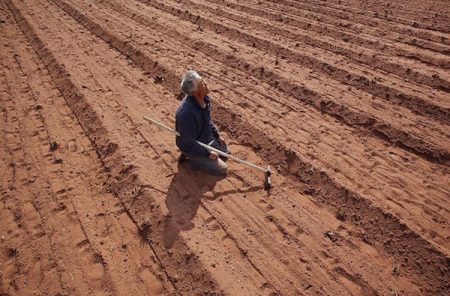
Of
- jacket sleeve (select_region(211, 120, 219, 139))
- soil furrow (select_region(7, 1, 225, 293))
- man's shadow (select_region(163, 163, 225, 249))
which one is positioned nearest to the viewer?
soil furrow (select_region(7, 1, 225, 293))

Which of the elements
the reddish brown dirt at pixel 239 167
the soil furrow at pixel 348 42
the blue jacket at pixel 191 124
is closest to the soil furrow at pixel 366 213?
the reddish brown dirt at pixel 239 167

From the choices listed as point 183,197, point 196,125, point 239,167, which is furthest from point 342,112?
point 183,197

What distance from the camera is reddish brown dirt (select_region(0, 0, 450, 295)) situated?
3.82m

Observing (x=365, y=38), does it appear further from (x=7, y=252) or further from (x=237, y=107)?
(x=7, y=252)

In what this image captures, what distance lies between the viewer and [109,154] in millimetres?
5539

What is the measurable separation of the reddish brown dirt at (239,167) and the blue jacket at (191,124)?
56cm

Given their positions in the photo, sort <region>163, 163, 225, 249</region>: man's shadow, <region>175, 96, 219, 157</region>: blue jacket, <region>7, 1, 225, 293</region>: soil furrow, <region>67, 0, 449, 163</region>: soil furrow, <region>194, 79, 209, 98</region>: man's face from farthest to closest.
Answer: <region>67, 0, 449, 163</region>: soil furrow, <region>175, 96, 219, 157</region>: blue jacket, <region>194, 79, 209, 98</region>: man's face, <region>163, 163, 225, 249</region>: man's shadow, <region>7, 1, 225, 293</region>: soil furrow

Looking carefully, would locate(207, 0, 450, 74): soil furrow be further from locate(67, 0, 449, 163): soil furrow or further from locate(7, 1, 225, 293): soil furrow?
locate(7, 1, 225, 293): soil furrow

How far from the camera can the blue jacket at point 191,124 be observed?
4.51 m

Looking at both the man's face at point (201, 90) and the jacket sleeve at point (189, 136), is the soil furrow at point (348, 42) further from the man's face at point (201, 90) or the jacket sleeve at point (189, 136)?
the jacket sleeve at point (189, 136)

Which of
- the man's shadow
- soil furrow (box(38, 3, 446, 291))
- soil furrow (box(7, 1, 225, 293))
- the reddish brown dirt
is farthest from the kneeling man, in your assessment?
soil furrow (box(38, 3, 446, 291))

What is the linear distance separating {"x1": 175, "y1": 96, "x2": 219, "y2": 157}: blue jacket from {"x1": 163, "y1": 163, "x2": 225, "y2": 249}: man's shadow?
1.55ft

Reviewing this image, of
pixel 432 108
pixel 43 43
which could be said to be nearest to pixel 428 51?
pixel 432 108

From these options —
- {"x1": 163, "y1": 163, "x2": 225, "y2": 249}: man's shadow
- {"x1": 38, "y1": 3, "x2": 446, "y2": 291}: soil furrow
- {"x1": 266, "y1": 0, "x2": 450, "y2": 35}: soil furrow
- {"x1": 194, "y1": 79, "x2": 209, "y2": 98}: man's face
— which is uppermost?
{"x1": 266, "y1": 0, "x2": 450, "y2": 35}: soil furrow
